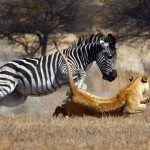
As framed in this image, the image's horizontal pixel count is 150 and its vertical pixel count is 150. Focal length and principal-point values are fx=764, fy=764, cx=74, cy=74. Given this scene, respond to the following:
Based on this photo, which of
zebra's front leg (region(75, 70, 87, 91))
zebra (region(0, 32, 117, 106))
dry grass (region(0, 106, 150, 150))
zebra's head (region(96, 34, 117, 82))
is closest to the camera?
dry grass (region(0, 106, 150, 150))

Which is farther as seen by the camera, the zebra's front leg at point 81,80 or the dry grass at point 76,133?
→ the zebra's front leg at point 81,80

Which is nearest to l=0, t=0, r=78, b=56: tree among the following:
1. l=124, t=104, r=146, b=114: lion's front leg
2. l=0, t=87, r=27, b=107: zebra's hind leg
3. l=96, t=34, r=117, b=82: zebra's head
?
l=96, t=34, r=117, b=82: zebra's head

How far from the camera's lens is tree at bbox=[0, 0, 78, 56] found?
107 feet

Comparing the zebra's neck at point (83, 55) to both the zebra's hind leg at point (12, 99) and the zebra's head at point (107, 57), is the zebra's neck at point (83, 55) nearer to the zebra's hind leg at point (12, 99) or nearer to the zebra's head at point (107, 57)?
the zebra's head at point (107, 57)

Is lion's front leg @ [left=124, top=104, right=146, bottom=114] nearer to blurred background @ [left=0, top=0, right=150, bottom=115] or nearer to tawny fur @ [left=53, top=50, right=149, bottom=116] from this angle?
tawny fur @ [left=53, top=50, right=149, bottom=116]

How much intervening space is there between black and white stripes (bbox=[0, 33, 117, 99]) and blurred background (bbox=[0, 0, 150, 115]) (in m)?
13.4

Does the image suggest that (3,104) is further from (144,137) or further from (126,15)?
(126,15)

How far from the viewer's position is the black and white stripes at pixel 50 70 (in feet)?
51.8

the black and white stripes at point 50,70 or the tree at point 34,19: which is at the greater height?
the black and white stripes at point 50,70

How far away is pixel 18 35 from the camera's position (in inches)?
1298

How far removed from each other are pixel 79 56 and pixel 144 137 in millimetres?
6964

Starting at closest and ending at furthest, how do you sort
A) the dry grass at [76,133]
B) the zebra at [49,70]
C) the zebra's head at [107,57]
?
the dry grass at [76,133] → the zebra at [49,70] → the zebra's head at [107,57]

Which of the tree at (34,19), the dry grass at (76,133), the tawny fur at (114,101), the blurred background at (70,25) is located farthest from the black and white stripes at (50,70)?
the tree at (34,19)

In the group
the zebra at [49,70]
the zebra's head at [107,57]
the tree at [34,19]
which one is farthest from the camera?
the tree at [34,19]
